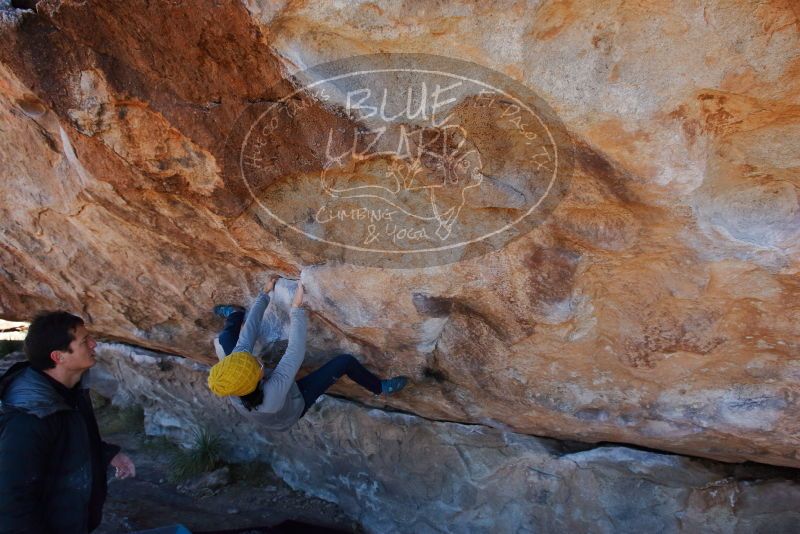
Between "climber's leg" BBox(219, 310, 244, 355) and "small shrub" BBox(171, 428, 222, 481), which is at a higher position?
"climber's leg" BBox(219, 310, 244, 355)

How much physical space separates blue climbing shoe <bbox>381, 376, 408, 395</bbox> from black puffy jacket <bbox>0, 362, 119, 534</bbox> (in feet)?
4.15

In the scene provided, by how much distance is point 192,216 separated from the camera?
105 inches

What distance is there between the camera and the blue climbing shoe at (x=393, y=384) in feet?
9.96

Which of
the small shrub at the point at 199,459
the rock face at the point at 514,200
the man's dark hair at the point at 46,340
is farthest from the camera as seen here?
the small shrub at the point at 199,459

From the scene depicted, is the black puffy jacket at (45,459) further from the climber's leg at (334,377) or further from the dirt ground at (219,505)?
the dirt ground at (219,505)

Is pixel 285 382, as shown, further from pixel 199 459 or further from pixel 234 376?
pixel 199 459

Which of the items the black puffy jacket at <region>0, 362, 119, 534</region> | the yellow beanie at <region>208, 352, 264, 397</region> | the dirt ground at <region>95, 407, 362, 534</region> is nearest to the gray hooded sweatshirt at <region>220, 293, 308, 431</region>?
the yellow beanie at <region>208, 352, 264, 397</region>

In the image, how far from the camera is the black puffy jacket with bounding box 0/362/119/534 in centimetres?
189

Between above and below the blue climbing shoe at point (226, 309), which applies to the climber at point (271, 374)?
below

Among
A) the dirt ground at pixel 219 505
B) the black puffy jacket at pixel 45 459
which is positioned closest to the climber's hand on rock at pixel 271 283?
the black puffy jacket at pixel 45 459

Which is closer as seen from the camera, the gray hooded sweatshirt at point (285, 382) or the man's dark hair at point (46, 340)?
the man's dark hair at point (46, 340)

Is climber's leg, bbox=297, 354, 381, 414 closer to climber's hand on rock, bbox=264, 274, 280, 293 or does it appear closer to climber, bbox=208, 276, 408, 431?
climber, bbox=208, 276, 408, 431

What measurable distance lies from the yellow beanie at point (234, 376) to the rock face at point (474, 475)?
1.18 metres

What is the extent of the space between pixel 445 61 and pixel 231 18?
679 millimetres
